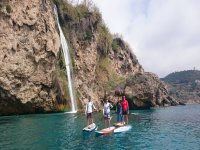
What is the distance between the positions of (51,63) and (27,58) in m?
5.67

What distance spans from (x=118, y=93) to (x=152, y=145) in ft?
207

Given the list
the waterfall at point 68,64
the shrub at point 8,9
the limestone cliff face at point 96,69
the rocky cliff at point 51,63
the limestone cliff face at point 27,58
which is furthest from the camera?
the limestone cliff face at point 96,69

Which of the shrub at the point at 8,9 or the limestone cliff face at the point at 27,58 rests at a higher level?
the shrub at the point at 8,9

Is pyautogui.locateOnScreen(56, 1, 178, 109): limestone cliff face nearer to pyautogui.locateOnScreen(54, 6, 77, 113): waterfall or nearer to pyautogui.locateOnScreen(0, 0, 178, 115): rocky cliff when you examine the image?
pyautogui.locateOnScreen(0, 0, 178, 115): rocky cliff

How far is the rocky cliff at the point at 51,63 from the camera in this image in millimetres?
58594

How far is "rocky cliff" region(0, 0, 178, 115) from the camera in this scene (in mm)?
58594

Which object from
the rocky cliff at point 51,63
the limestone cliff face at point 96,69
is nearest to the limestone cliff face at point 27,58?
the rocky cliff at point 51,63

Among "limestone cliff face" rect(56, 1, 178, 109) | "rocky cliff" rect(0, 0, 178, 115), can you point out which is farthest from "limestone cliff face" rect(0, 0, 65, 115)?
"limestone cliff face" rect(56, 1, 178, 109)

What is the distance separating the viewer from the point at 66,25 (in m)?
79.6

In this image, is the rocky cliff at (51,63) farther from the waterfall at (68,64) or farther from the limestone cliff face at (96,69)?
the waterfall at (68,64)

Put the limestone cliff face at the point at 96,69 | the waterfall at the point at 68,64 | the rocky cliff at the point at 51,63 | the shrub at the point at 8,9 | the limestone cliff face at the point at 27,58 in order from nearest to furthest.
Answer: the limestone cliff face at the point at 27,58 < the rocky cliff at the point at 51,63 < the shrub at the point at 8,9 < the waterfall at the point at 68,64 < the limestone cliff face at the point at 96,69

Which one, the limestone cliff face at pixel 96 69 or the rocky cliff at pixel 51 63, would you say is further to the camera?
the limestone cliff face at pixel 96 69

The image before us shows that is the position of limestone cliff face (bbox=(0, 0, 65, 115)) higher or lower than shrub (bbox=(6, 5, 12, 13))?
lower

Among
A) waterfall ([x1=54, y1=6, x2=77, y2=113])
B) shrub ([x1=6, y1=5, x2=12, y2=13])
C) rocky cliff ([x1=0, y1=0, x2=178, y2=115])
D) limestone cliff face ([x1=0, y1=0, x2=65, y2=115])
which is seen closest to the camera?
limestone cliff face ([x1=0, y1=0, x2=65, y2=115])
